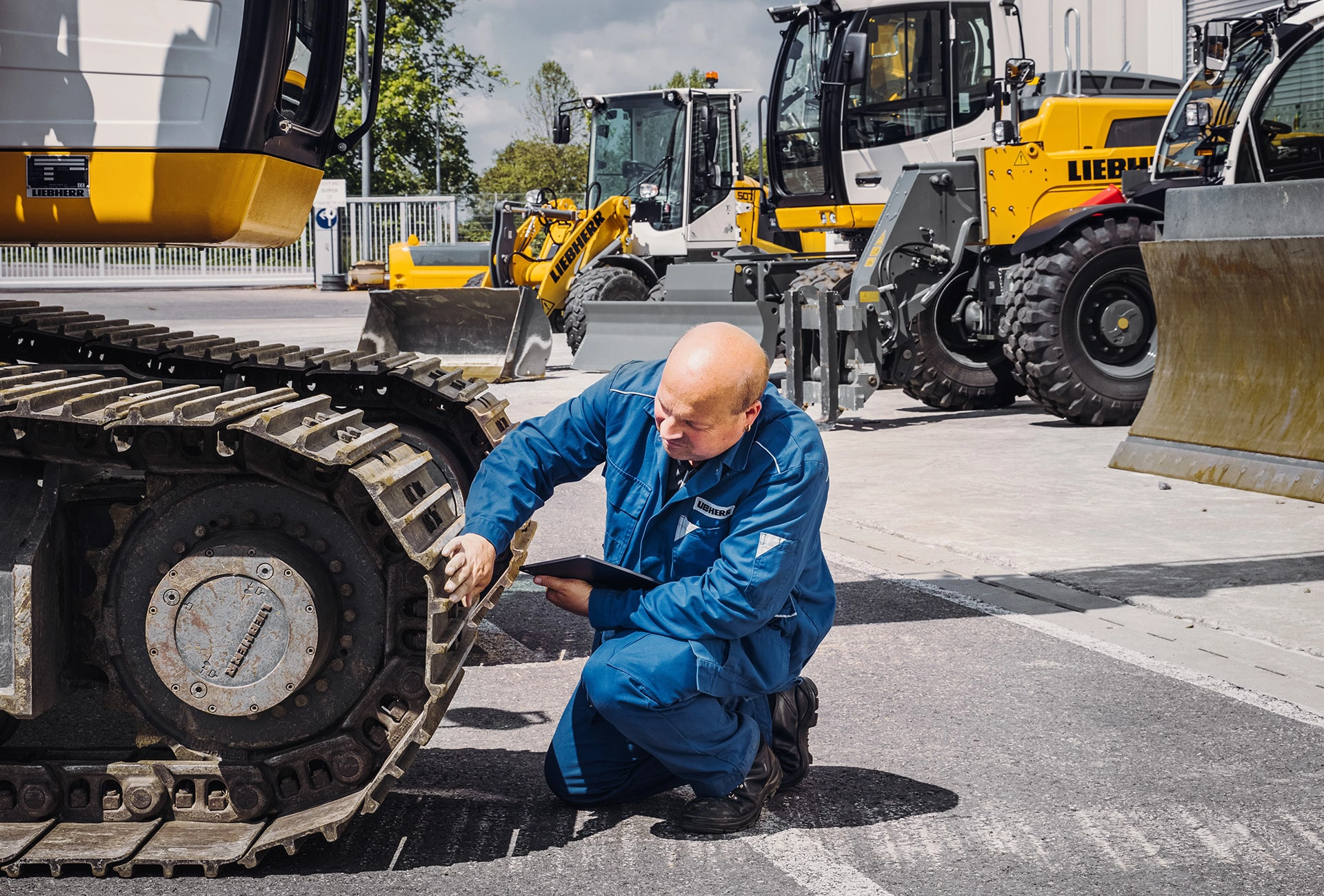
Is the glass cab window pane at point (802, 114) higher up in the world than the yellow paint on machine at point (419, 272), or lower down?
higher up

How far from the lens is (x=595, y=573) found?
357cm

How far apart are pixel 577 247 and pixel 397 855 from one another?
51.8ft

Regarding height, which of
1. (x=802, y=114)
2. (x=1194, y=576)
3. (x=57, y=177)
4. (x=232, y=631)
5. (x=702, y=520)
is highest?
(x=802, y=114)

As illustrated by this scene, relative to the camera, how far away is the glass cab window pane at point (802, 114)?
14828mm

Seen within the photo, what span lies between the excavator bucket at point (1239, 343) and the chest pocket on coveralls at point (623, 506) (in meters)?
3.84

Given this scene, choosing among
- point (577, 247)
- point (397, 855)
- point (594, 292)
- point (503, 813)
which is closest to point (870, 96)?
point (594, 292)

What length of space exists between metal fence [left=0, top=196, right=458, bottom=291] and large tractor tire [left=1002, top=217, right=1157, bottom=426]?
98.6ft

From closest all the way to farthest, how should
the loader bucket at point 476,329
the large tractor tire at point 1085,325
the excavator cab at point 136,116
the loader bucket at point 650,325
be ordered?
the excavator cab at point 136,116 → the large tractor tire at point 1085,325 → the loader bucket at point 650,325 → the loader bucket at point 476,329

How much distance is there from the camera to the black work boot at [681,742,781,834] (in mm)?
3627

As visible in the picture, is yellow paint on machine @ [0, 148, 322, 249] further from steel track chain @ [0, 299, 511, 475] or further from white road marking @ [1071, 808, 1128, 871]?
white road marking @ [1071, 808, 1128, 871]

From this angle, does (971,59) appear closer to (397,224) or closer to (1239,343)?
(1239,343)

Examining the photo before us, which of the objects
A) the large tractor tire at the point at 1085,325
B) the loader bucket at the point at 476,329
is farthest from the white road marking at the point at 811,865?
the loader bucket at the point at 476,329

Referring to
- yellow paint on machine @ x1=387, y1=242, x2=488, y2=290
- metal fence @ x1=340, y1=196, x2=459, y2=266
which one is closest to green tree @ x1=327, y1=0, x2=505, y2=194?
metal fence @ x1=340, y1=196, x2=459, y2=266

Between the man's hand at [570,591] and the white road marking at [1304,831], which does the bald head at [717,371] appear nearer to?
the man's hand at [570,591]
